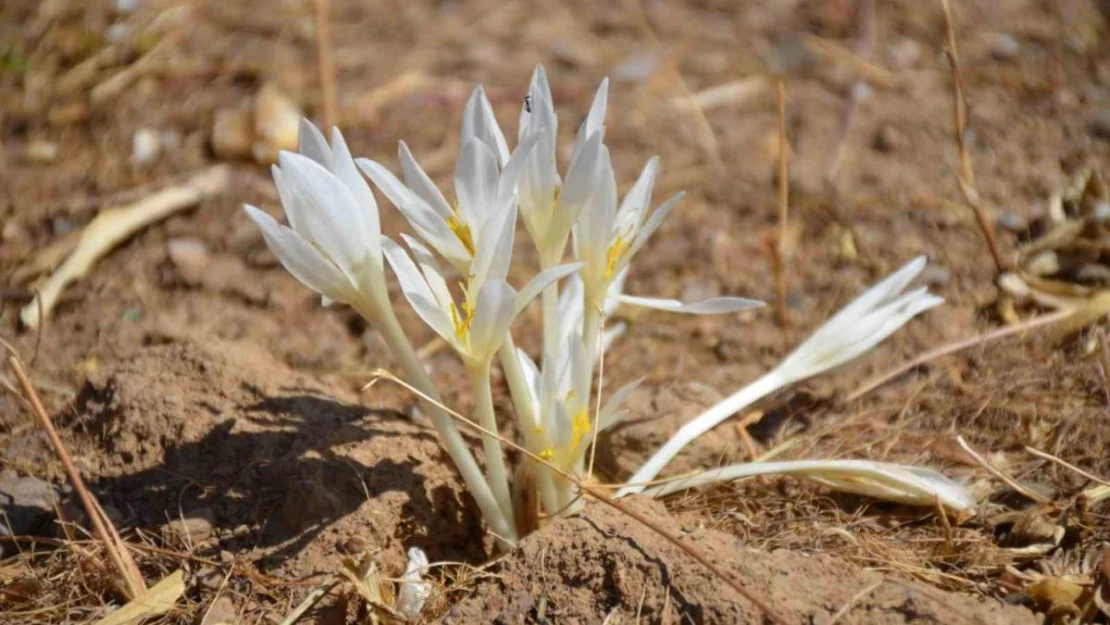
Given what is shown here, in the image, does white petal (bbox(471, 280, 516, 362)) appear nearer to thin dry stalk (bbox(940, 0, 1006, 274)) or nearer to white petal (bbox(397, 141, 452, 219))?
white petal (bbox(397, 141, 452, 219))

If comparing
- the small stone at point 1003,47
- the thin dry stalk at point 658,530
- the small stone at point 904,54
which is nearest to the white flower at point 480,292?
the thin dry stalk at point 658,530

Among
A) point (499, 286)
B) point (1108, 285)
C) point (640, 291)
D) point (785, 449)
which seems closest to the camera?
point (499, 286)

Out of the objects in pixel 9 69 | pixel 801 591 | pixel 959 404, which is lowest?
pixel 959 404

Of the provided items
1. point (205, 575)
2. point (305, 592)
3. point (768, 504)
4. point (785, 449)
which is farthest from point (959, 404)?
point (205, 575)

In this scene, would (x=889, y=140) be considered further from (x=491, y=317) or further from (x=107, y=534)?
(x=107, y=534)

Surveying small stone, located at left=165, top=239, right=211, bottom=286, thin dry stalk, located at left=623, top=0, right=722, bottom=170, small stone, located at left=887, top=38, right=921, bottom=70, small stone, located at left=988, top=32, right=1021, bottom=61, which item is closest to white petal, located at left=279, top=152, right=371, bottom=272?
small stone, located at left=165, top=239, right=211, bottom=286

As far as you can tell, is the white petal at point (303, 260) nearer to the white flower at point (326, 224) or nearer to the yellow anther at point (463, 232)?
the white flower at point (326, 224)

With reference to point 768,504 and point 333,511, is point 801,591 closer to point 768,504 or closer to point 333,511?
point 768,504
